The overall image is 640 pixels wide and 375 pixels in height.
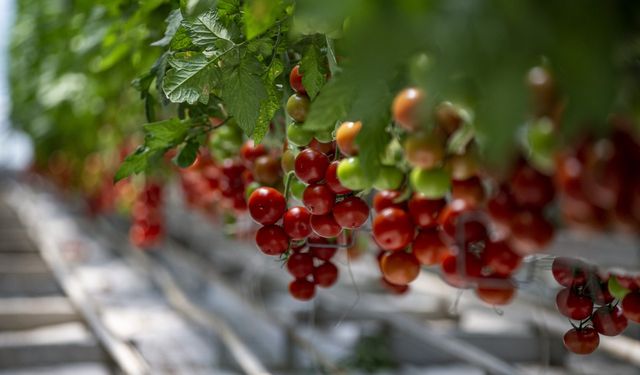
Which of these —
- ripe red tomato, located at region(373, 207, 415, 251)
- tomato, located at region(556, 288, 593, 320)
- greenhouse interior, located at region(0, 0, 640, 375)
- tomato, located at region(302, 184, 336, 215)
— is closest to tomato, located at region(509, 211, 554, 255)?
greenhouse interior, located at region(0, 0, 640, 375)

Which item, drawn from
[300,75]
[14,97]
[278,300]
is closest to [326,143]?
[300,75]

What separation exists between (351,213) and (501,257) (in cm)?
21

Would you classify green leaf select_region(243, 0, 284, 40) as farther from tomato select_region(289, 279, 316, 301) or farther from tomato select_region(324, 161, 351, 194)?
tomato select_region(289, 279, 316, 301)

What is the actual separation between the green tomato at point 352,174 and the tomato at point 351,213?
71 mm

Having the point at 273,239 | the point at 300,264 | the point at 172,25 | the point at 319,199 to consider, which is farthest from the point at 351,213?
the point at 172,25

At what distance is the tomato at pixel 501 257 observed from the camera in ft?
1.90

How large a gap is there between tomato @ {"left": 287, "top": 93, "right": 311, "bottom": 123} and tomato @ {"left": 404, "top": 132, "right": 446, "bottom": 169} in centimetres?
25

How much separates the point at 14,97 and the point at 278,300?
6.85 ft

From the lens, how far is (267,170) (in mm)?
1024

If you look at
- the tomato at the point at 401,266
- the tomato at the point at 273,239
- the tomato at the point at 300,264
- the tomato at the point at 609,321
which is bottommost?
the tomato at the point at 609,321

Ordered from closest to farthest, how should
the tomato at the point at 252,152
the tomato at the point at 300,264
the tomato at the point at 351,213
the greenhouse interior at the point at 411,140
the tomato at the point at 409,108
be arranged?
the greenhouse interior at the point at 411,140
the tomato at the point at 409,108
the tomato at the point at 351,213
the tomato at the point at 300,264
the tomato at the point at 252,152

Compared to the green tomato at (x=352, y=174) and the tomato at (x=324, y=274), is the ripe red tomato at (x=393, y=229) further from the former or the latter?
the tomato at (x=324, y=274)

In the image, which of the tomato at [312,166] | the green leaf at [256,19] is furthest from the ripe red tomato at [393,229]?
the green leaf at [256,19]

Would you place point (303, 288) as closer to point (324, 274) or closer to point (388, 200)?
point (324, 274)
